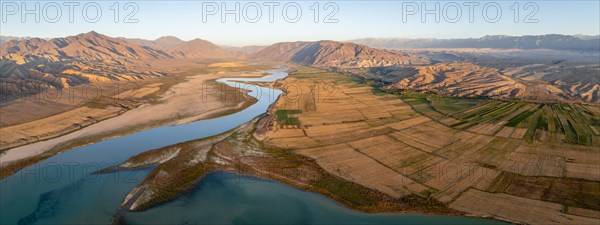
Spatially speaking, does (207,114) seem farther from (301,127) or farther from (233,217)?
(233,217)

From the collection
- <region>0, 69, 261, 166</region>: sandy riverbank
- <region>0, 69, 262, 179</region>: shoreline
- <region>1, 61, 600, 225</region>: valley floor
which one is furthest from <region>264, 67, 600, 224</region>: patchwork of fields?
<region>0, 69, 261, 166</region>: sandy riverbank

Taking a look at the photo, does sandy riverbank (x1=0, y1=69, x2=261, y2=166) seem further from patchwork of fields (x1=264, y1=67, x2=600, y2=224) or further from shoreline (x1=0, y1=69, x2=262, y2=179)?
patchwork of fields (x1=264, y1=67, x2=600, y2=224)

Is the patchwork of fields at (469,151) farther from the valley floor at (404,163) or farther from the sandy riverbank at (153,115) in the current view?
the sandy riverbank at (153,115)

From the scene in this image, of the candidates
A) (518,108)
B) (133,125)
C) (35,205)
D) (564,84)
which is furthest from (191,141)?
(564,84)

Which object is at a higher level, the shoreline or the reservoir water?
the shoreline

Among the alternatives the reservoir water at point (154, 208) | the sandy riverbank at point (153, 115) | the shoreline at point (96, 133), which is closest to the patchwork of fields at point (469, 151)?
the reservoir water at point (154, 208)

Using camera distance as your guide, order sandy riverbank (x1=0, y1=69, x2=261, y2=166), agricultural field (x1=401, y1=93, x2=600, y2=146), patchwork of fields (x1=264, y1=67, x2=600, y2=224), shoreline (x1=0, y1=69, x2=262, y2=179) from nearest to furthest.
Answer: patchwork of fields (x1=264, y1=67, x2=600, y2=224) → shoreline (x1=0, y1=69, x2=262, y2=179) → sandy riverbank (x1=0, y1=69, x2=261, y2=166) → agricultural field (x1=401, y1=93, x2=600, y2=146)
